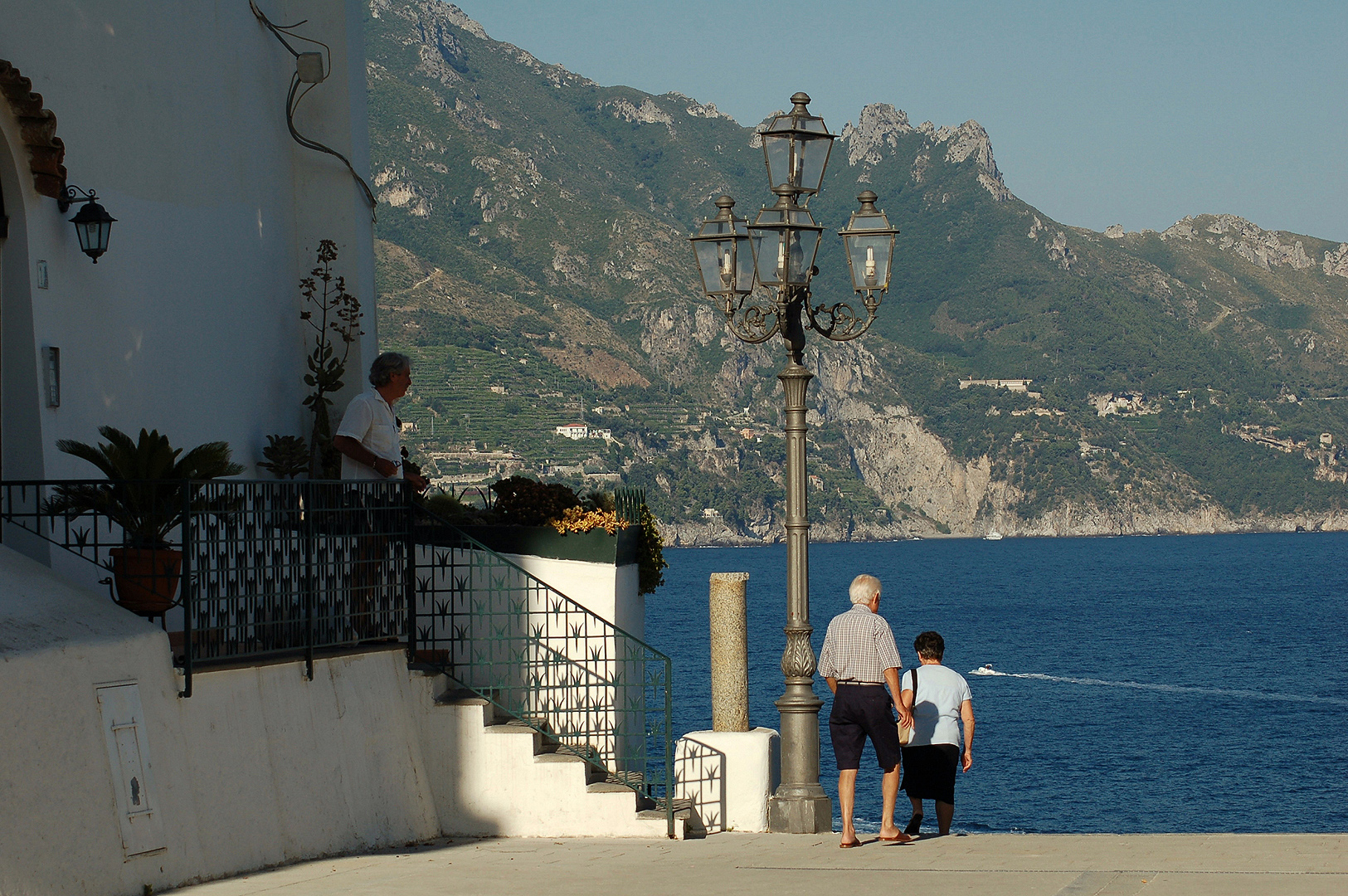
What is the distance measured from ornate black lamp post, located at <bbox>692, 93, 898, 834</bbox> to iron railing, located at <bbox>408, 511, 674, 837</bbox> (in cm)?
92

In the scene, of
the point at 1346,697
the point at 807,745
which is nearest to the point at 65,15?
the point at 807,745

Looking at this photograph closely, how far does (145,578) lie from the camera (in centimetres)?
784

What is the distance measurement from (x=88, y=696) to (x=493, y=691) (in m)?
3.73

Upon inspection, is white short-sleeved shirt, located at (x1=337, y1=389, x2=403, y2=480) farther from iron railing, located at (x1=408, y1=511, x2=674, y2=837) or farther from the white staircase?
the white staircase

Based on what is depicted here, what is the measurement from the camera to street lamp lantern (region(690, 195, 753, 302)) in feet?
35.8

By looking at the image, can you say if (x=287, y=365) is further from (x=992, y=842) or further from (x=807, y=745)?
(x=992, y=842)

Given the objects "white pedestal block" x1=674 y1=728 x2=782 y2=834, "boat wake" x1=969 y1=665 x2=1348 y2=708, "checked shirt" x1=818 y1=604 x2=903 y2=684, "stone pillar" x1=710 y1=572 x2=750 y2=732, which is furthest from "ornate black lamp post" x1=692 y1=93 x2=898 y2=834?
"boat wake" x1=969 y1=665 x2=1348 y2=708

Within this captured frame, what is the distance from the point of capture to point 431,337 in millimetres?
167500

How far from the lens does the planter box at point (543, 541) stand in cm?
1082

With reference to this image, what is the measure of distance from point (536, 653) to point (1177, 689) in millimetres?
70938

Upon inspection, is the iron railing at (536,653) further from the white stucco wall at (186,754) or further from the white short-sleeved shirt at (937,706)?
the white short-sleeved shirt at (937,706)

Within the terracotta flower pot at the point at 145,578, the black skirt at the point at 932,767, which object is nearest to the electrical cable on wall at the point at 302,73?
the terracotta flower pot at the point at 145,578

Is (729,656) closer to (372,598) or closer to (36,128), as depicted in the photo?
(372,598)

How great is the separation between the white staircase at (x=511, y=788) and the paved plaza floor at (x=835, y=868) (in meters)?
0.19
